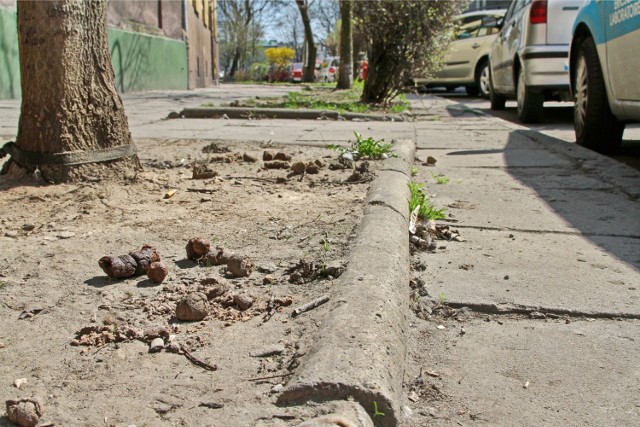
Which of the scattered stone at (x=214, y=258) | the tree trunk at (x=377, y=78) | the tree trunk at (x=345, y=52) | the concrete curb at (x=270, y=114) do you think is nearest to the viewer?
the scattered stone at (x=214, y=258)

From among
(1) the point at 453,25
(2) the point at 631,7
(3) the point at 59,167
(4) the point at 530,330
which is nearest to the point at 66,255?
(3) the point at 59,167

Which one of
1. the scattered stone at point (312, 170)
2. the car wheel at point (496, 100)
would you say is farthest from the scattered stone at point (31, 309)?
the car wheel at point (496, 100)

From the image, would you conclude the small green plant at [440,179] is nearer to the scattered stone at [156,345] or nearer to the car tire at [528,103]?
the scattered stone at [156,345]

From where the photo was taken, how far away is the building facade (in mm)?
11031

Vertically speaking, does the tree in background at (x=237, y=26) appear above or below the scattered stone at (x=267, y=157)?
above

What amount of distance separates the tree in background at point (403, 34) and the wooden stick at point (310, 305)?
26.3 ft

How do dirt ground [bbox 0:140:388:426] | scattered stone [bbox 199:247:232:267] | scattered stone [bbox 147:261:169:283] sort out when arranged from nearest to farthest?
1. dirt ground [bbox 0:140:388:426]
2. scattered stone [bbox 147:261:169:283]
3. scattered stone [bbox 199:247:232:267]

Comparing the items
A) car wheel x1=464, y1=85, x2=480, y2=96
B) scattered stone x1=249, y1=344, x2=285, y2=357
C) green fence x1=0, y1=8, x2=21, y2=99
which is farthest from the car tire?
green fence x1=0, y1=8, x2=21, y2=99

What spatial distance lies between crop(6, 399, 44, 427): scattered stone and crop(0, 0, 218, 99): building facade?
10453mm

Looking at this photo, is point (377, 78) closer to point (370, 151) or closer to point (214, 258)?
point (370, 151)

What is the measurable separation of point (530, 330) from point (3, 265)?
5.67ft

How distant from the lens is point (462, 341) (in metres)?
2.03

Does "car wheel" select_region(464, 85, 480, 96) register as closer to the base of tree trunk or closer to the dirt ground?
the dirt ground

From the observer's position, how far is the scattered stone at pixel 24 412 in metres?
1.41
